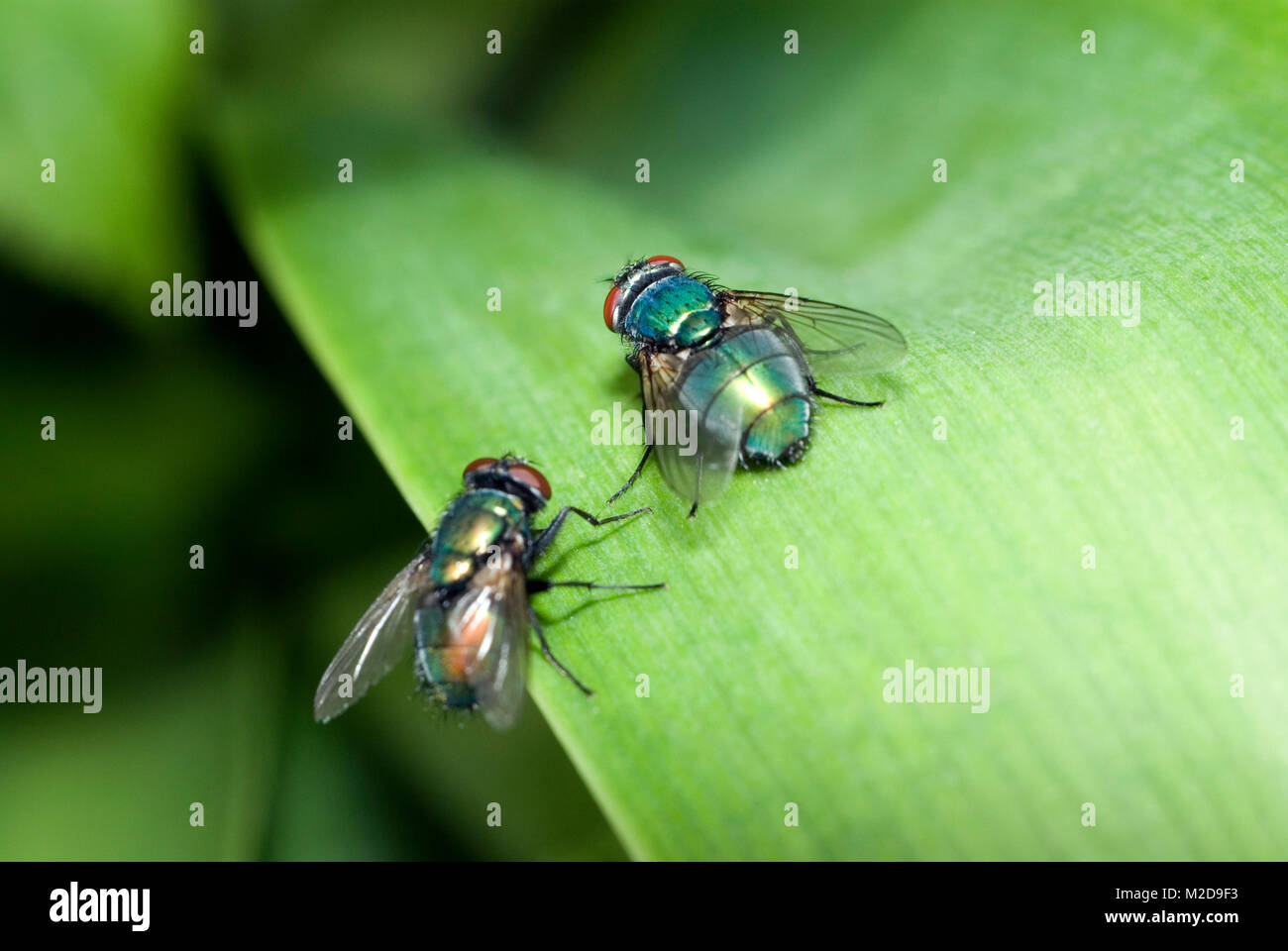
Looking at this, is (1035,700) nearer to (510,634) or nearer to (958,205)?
(510,634)

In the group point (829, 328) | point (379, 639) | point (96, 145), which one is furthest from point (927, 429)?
point (96, 145)

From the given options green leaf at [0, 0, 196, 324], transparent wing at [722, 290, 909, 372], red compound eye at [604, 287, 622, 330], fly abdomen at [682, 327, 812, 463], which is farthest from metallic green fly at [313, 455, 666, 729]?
green leaf at [0, 0, 196, 324]

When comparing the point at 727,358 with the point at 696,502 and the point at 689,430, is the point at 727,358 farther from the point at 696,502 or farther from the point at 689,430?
the point at 696,502

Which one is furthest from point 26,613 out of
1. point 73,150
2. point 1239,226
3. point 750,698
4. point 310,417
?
point 1239,226

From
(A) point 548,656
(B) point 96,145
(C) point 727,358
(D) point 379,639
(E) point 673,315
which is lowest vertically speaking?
(A) point 548,656

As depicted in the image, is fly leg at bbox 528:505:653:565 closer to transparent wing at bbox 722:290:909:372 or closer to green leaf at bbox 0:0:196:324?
transparent wing at bbox 722:290:909:372

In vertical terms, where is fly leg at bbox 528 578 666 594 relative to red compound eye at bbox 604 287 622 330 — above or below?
below

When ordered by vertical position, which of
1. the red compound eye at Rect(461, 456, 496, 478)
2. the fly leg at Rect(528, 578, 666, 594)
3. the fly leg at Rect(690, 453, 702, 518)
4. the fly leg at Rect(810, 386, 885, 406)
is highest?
the fly leg at Rect(810, 386, 885, 406)
